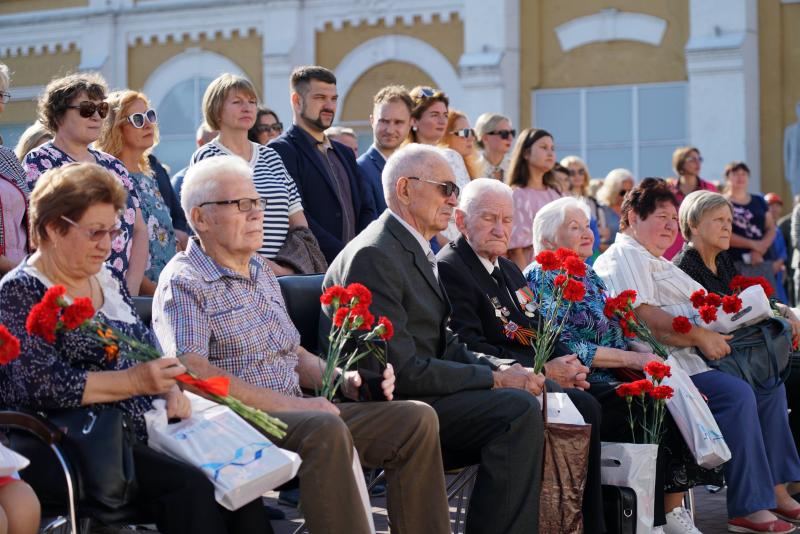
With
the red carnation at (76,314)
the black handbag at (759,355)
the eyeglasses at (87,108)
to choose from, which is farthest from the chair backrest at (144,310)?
the black handbag at (759,355)

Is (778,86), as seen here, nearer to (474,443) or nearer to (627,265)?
(627,265)

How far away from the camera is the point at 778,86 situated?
18.8 metres

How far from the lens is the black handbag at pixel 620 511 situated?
243 inches

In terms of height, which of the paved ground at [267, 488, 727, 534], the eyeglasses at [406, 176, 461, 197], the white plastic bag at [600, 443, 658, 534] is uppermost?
the eyeglasses at [406, 176, 461, 197]

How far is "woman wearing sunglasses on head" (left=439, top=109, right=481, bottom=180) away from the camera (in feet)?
30.3

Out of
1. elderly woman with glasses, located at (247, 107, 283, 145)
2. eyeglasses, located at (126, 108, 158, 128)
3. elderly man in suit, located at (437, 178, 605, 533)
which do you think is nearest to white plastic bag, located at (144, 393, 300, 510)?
elderly man in suit, located at (437, 178, 605, 533)

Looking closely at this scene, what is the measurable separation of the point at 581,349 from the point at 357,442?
1886 mm

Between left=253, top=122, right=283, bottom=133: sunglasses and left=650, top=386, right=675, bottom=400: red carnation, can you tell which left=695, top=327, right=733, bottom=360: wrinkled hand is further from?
left=253, top=122, right=283, bottom=133: sunglasses

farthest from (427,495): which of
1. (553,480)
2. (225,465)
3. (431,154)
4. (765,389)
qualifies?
(765,389)

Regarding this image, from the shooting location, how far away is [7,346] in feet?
13.8

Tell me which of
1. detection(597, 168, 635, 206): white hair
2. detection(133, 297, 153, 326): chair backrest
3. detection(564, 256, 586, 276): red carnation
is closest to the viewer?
detection(133, 297, 153, 326): chair backrest

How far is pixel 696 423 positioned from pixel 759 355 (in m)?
1.06

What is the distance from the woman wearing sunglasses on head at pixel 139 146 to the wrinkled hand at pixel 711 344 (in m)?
2.87

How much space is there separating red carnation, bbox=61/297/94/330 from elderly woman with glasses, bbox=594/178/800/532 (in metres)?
3.60
